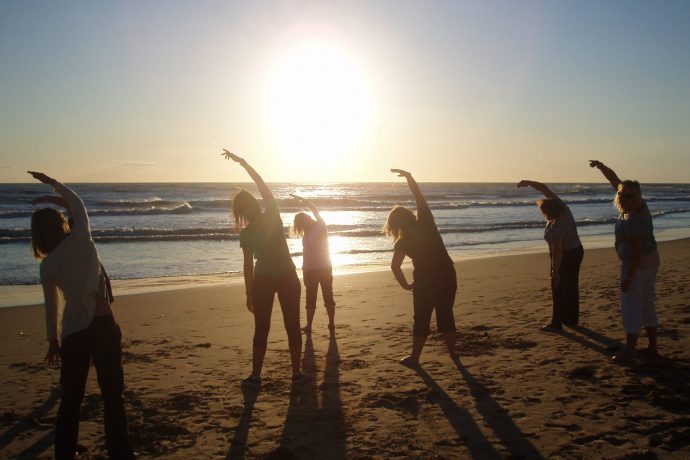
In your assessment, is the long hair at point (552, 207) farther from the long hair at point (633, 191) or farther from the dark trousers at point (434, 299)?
the dark trousers at point (434, 299)

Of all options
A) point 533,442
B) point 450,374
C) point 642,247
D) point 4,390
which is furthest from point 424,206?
point 4,390

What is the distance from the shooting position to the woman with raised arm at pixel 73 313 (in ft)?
10.9

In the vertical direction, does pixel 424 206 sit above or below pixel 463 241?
above

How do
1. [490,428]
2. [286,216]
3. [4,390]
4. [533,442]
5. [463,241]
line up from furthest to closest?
1. [286,216]
2. [463,241]
3. [4,390]
4. [490,428]
5. [533,442]

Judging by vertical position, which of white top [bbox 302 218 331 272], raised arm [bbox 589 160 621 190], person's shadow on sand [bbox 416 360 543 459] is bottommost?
person's shadow on sand [bbox 416 360 543 459]

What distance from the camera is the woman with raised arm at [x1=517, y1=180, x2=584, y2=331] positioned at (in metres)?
6.91

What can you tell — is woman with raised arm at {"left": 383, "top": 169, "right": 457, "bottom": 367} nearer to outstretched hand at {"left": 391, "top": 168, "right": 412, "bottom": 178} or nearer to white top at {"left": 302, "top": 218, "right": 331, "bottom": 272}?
outstretched hand at {"left": 391, "top": 168, "right": 412, "bottom": 178}

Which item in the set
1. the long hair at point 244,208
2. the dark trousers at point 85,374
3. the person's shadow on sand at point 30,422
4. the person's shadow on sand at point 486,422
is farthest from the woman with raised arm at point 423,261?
the person's shadow on sand at point 30,422

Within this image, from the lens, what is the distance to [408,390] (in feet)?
16.6

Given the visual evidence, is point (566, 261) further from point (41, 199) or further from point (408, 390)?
point (41, 199)

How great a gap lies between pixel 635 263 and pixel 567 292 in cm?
195

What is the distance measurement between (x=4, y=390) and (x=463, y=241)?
18995 millimetres

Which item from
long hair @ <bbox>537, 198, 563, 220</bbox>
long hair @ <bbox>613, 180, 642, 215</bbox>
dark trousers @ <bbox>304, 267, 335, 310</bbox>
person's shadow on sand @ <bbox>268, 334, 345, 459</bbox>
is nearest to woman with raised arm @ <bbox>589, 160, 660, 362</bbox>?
long hair @ <bbox>613, 180, 642, 215</bbox>

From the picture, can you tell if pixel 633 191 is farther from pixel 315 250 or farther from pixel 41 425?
pixel 41 425
